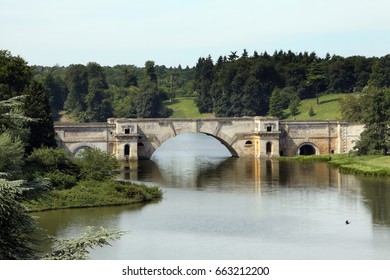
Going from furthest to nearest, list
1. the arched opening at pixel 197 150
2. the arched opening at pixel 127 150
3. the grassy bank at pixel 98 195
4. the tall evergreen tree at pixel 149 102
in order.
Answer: the tall evergreen tree at pixel 149 102 < the arched opening at pixel 197 150 < the arched opening at pixel 127 150 < the grassy bank at pixel 98 195

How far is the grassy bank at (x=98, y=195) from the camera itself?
41.3 m

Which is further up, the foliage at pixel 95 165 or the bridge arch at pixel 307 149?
the bridge arch at pixel 307 149

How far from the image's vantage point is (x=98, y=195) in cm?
4350

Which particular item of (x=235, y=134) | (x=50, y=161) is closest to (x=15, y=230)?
(x=50, y=161)

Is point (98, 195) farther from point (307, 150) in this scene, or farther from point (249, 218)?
point (307, 150)

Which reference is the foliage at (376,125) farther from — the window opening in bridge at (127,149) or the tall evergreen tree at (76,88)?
the tall evergreen tree at (76,88)

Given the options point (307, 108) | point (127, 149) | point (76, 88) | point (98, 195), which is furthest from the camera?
point (76, 88)

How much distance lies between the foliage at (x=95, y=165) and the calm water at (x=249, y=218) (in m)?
3.78

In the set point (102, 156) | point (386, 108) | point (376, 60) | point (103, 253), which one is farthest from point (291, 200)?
point (376, 60)

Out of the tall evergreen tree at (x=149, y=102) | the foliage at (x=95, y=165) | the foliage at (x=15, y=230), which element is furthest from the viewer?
the tall evergreen tree at (x=149, y=102)

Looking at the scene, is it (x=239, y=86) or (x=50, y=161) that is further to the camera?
(x=239, y=86)

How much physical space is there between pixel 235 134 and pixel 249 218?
36.5 metres

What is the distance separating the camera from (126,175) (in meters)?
58.8

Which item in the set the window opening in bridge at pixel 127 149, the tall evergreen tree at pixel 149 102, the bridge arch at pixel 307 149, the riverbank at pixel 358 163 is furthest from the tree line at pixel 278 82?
the window opening in bridge at pixel 127 149
